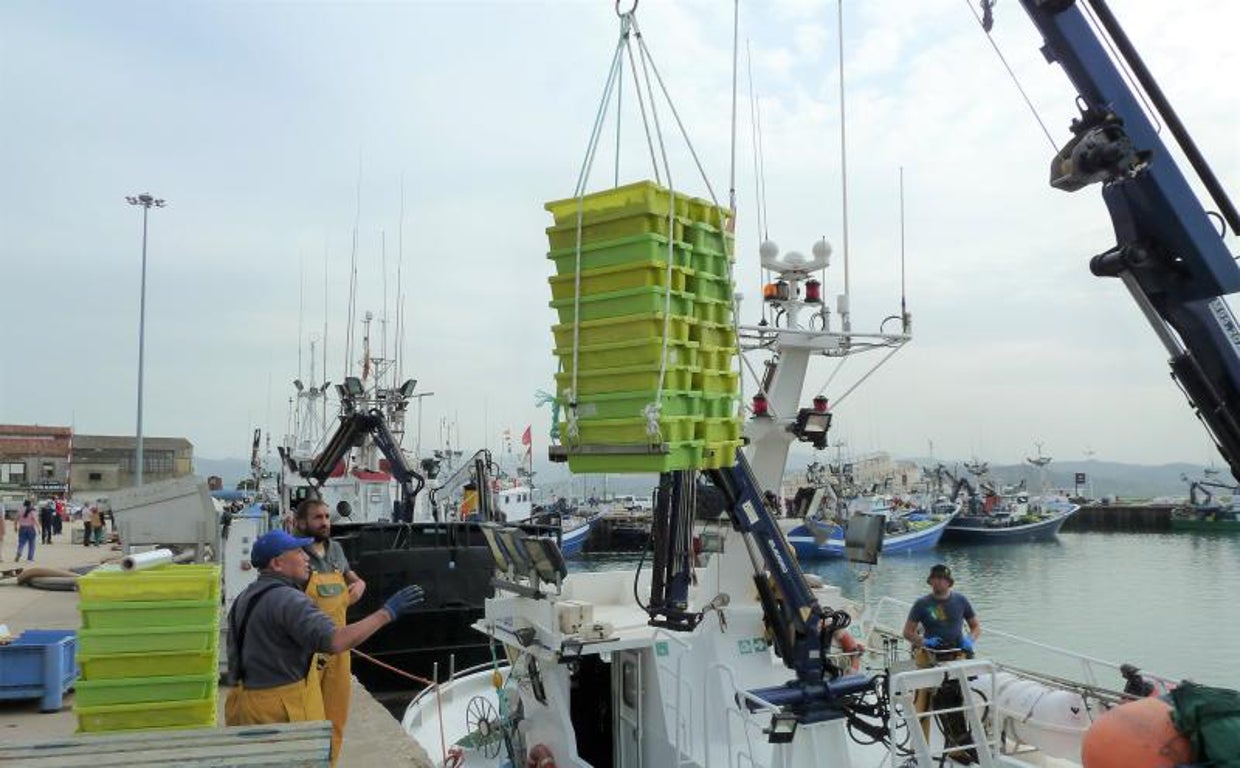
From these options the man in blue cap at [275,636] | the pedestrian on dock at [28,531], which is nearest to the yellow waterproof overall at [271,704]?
the man in blue cap at [275,636]

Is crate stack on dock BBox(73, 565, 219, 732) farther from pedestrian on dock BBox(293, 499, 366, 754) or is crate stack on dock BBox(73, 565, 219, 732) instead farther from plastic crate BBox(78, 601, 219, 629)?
pedestrian on dock BBox(293, 499, 366, 754)

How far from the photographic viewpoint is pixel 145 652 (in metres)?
4.58

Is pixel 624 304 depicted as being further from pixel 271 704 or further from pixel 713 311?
pixel 271 704

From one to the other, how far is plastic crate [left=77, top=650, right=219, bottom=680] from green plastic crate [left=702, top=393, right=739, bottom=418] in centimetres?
304

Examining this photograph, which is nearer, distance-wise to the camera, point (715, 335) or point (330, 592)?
point (330, 592)

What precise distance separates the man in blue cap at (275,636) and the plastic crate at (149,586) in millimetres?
609

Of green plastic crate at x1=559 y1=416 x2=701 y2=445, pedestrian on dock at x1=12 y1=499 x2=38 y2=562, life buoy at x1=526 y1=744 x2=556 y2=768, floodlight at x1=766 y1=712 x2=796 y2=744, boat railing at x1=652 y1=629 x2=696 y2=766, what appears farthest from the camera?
pedestrian on dock at x1=12 y1=499 x2=38 y2=562

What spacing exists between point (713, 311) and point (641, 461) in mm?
1092

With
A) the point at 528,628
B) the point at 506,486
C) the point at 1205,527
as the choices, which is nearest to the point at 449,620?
the point at 528,628

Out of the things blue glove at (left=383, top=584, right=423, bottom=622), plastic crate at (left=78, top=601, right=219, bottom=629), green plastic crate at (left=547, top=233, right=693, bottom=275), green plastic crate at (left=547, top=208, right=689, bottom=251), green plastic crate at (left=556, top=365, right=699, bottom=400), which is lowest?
plastic crate at (left=78, top=601, right=219, bottom=629)

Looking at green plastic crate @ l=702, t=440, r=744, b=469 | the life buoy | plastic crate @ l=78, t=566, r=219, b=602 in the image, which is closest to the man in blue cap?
plastic crate @ l=78, t=566, r=219, b=602

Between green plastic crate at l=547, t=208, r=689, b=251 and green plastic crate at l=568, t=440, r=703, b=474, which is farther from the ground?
green plastic crate at l=547, t=208, r=689, b=251

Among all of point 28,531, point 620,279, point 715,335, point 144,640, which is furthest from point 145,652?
point 28,531

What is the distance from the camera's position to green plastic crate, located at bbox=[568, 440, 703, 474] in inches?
202
